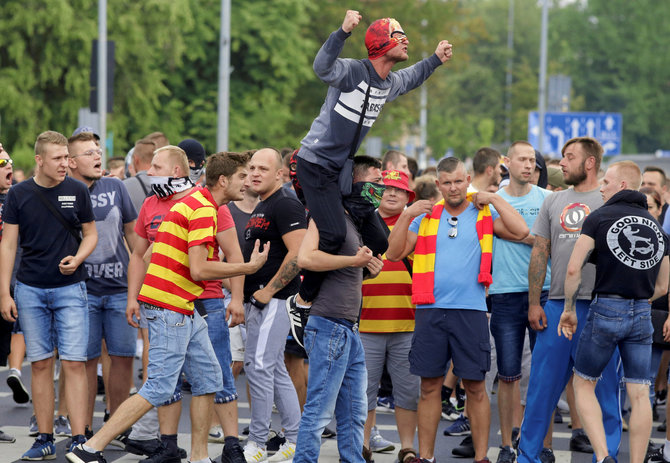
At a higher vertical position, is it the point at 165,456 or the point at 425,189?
the point at 425,189

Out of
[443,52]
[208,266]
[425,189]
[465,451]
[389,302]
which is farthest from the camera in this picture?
[425,189]

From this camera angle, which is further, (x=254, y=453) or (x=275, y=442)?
(x=275, y=442)

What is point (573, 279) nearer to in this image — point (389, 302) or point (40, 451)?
point (389, 302)

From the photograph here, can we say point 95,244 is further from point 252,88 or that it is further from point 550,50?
point 550,50

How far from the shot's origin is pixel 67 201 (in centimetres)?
778

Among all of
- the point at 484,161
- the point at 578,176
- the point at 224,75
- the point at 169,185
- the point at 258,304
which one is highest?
Answer: the point at 224,75

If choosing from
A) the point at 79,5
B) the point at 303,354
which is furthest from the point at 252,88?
the point at 303,354

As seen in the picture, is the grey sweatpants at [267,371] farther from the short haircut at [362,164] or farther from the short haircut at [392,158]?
the short haircut at [392,158]

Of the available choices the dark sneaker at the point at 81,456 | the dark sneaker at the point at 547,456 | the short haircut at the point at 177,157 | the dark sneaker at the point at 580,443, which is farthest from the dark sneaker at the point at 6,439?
the dark sneaker at the point at 580,443

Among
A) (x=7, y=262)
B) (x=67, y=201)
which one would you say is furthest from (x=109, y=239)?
(x=7, y=262)

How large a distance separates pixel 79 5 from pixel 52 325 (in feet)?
71.6

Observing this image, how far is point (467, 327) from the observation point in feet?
24.1

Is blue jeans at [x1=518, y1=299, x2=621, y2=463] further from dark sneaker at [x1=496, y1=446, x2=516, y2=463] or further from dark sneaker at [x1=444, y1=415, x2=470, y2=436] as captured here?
dark sneaker at [x1=444, y1=415, x2=470, y2=436]

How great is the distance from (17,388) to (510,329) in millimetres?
4201
